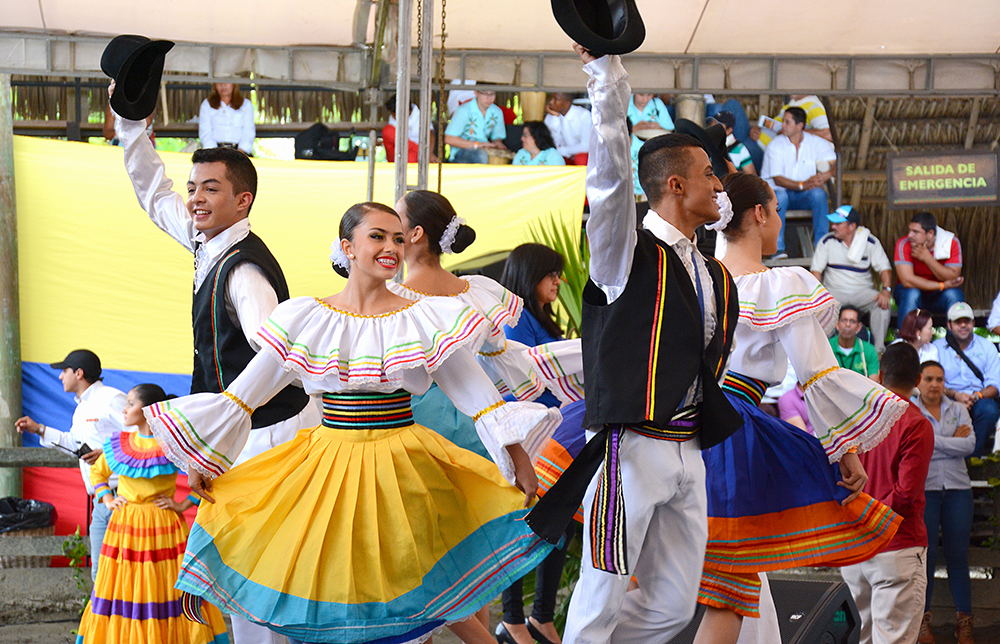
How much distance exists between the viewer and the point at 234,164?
3.45 m

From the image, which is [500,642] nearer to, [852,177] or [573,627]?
[573,627]

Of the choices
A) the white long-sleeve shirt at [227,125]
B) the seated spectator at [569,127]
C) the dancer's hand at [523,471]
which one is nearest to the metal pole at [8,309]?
the white long-sleeve shirt at [227,125]

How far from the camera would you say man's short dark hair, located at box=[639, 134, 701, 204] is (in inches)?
107

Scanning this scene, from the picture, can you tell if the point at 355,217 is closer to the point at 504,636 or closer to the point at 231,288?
the point at 231,288

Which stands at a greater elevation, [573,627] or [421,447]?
[421,447]

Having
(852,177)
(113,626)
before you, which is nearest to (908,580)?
(113,626)

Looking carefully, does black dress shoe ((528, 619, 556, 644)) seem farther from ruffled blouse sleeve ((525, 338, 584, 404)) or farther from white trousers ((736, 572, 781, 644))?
ruffled blouse sleeve ((525, 338, 584, 404))

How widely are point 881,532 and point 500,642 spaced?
5.60 feet

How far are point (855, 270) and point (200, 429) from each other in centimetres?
673

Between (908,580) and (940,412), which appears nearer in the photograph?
(908,580)

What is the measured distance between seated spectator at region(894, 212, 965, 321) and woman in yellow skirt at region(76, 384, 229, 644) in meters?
6.42

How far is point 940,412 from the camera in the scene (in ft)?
19.1

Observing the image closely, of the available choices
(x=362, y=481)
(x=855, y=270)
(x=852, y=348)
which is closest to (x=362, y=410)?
(x=362, y=481)

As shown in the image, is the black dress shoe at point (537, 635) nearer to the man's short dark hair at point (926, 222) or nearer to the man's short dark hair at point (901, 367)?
the man's short dark hair at point (901, 367)
